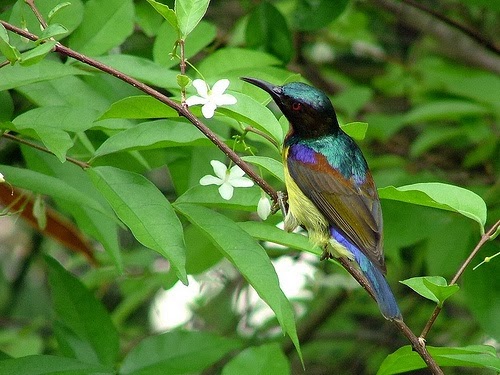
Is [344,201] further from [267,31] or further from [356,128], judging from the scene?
[267,31]

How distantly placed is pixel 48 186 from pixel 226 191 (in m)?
0.46

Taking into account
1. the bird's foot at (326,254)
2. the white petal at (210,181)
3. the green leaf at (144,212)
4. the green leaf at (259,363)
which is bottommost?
the green leaf at (259,363)

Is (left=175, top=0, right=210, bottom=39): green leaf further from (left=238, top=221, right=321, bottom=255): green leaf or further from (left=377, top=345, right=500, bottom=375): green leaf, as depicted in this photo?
(left=377, top=345, right=500, bottom=375): green leaf

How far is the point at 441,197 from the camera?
208cm

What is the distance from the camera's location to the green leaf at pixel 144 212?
200 cm

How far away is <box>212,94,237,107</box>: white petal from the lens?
210 cm

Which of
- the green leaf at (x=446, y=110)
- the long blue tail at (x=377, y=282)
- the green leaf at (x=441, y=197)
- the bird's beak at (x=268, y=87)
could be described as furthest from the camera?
the green leaf at (x=446, y=110)

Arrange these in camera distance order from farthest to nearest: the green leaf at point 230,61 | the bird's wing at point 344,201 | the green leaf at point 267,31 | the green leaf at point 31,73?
1. the green leaf at point 267,31
2. the green leaf at point 230,61
3. the bird's wing at point 344,201
4. the green leaf at point 31,73

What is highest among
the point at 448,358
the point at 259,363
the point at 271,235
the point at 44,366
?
the point at 271,235

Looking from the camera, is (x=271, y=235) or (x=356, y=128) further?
(x=356, y=128)

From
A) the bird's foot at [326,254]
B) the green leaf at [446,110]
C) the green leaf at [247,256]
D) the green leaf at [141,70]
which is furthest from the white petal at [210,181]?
the green leaf at [446,110]

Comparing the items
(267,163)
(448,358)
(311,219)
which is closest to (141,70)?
(267,163)

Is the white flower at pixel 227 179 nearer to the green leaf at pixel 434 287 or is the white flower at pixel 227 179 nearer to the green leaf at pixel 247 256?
the green leaf at pixel 247 256

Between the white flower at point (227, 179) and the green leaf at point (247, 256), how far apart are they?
0.11m
